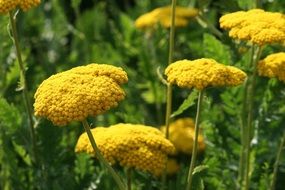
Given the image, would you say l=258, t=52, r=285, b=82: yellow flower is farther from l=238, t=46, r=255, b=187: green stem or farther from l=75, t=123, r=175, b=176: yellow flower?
l=75, t=123, r=175, b=176: yellow flower

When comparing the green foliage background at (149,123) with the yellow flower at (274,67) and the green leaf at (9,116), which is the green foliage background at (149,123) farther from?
the yellow flower at (274,67)

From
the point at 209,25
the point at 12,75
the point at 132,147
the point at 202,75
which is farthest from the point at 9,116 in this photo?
the point at 202,75

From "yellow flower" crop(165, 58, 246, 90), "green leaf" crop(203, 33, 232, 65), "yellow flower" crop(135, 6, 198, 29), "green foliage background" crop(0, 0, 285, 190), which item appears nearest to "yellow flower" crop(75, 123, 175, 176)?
"green foliage background" crop(0, 0, 285, 190)

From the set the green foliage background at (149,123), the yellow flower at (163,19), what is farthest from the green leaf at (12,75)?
the yellow flower at (163,19)

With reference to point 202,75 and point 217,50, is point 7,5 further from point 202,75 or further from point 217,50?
point 217,50

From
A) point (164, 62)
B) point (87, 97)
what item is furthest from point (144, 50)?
point (87, 97)

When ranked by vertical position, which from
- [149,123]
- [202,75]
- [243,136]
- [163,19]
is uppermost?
[202,75]
